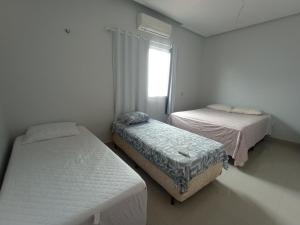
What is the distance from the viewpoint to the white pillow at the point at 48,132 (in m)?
1.75

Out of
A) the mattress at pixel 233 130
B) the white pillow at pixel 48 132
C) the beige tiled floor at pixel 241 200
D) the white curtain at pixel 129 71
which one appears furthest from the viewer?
the white curtain at pixel 129 71

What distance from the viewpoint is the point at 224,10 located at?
8.88ft

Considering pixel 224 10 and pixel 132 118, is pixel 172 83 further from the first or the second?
pixel 224 10

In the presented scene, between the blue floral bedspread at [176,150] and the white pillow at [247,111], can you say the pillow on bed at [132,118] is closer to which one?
the blue floral bedspread at [176,150]

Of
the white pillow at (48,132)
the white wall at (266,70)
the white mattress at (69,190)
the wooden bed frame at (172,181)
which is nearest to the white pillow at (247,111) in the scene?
the white wall at (266,70)

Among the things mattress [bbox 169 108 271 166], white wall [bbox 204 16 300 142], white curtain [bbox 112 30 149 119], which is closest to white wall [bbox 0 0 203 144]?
white curtain [bbox 112 30 149 119]

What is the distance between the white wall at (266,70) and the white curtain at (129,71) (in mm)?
2335

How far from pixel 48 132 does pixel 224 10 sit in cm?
358

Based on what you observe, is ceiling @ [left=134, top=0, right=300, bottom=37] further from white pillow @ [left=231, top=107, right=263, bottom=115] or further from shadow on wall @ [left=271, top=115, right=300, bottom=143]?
shadow on wall @ [left=271, top=115, right=300, bottom=143]

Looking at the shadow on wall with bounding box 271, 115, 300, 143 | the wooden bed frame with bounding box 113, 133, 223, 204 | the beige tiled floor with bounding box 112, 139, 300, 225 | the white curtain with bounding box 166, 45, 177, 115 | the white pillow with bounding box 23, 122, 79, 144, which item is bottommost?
the beige tiled floor with bounding box 112, 139, 300, 225

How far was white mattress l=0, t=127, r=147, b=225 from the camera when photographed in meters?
0.85

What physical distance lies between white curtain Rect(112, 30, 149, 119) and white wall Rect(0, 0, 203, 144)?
0.13 meters

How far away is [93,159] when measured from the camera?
4.71ft

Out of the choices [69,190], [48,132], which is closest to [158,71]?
[48,132]
